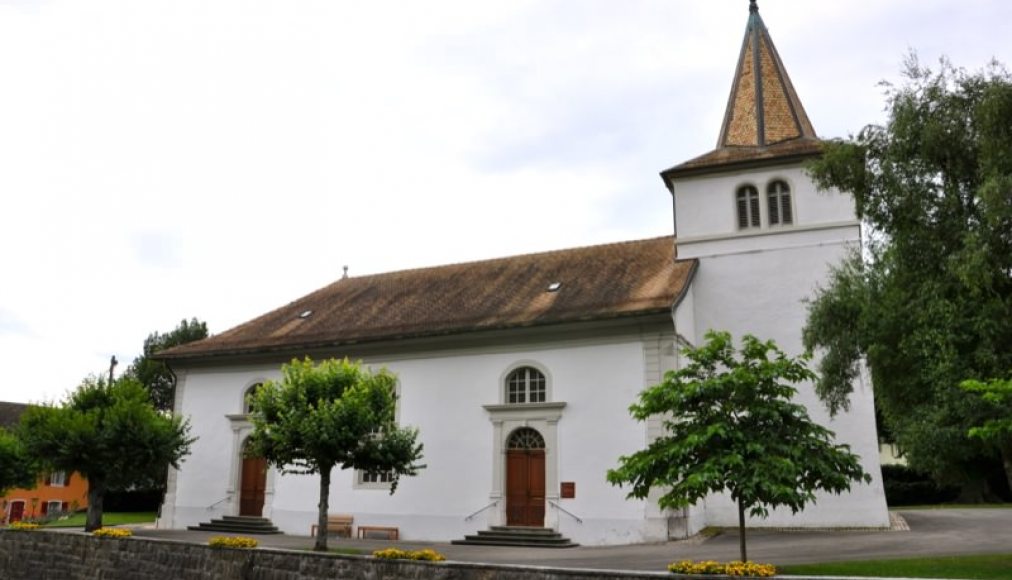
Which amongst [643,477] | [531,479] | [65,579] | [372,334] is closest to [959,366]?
[643,477]

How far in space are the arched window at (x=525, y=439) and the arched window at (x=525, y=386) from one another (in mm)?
876

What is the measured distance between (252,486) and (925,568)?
20.4 m

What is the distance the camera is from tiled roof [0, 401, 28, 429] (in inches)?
2028

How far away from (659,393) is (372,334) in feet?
45.7

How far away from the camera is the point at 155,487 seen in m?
43.2

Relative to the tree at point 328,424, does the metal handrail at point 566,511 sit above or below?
below

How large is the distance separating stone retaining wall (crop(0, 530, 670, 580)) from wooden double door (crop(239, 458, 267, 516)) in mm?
8086

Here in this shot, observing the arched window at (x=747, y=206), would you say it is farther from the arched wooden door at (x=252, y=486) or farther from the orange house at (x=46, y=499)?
the orange house at (x=46, y=499)

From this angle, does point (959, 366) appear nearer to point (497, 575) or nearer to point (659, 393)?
point (659, 393)

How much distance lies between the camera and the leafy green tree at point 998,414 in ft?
33.6

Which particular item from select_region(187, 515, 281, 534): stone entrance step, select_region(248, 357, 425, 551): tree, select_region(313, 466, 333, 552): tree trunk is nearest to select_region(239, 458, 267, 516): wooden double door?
select_region(187, 515, 281, 534): stone entrance step

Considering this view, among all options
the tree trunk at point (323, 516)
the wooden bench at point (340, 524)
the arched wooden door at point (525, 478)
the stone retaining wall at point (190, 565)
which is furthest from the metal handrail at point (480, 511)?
the stone retaining wall at point (190, 565)

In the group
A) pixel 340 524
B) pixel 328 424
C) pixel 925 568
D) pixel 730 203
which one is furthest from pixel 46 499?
pixel 925 568

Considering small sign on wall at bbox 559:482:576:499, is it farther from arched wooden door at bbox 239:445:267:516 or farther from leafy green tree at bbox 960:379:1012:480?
leafy green tree at bbox 960:379:1012:480
